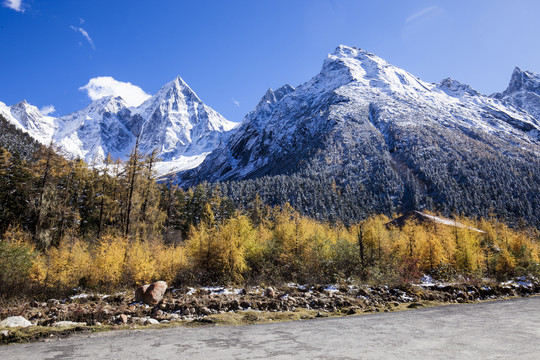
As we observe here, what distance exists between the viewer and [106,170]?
3181cm

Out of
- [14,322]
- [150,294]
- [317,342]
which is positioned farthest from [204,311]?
[14,322]

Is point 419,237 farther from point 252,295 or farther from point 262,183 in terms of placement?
point 262,183

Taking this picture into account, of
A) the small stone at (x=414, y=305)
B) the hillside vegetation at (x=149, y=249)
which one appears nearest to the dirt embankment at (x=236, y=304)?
the small stone at (x=414, y=305)

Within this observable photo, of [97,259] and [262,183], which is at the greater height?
[262,183]

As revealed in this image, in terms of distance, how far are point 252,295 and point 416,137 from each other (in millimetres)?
172647

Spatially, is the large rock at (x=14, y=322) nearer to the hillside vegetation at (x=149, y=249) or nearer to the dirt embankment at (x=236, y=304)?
the dirt embankment at (x=236, y=304)

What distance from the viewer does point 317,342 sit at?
8836mm

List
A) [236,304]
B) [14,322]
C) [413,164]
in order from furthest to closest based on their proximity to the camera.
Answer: [413,164]
[236,304]
[14,322]

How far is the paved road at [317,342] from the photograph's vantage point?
751 centimetres

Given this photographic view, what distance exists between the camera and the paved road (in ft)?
24.6

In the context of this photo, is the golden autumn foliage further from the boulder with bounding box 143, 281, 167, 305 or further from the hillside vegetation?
the boulder with bounding box 143, 281, 167, 305

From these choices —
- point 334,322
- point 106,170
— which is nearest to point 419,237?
point 334,322

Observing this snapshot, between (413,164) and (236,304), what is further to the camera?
(413,164)

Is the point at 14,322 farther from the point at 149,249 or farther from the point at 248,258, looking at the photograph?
the point at 248,258
